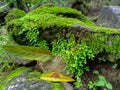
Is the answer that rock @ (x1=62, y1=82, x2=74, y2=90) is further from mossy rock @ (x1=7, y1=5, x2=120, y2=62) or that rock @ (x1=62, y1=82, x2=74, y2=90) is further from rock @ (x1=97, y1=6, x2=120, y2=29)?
rock @ (x1=97, y1=6, x2=120, y2=29)

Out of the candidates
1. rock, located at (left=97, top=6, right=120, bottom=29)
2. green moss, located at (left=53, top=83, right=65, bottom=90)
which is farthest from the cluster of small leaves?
rock, located at (left=97, top=6, right=120, bottom=29)

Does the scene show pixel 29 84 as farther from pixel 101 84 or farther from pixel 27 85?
pixel 101 84

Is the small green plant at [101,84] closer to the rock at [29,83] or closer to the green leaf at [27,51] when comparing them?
the rock at [29,83]

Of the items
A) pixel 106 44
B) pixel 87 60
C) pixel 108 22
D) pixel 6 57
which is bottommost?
pixel 108 22

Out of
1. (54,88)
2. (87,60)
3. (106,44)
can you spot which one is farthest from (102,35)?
(54,88)

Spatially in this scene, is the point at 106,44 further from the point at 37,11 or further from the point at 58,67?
the point at 37,11

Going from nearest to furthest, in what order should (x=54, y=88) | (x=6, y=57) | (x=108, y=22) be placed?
(x=54, y=88)
(x=6, y=57)
(x=108, y=22)

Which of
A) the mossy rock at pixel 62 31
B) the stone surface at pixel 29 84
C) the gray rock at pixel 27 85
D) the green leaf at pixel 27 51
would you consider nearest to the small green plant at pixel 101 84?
the mossy rock at pixel 62 31
